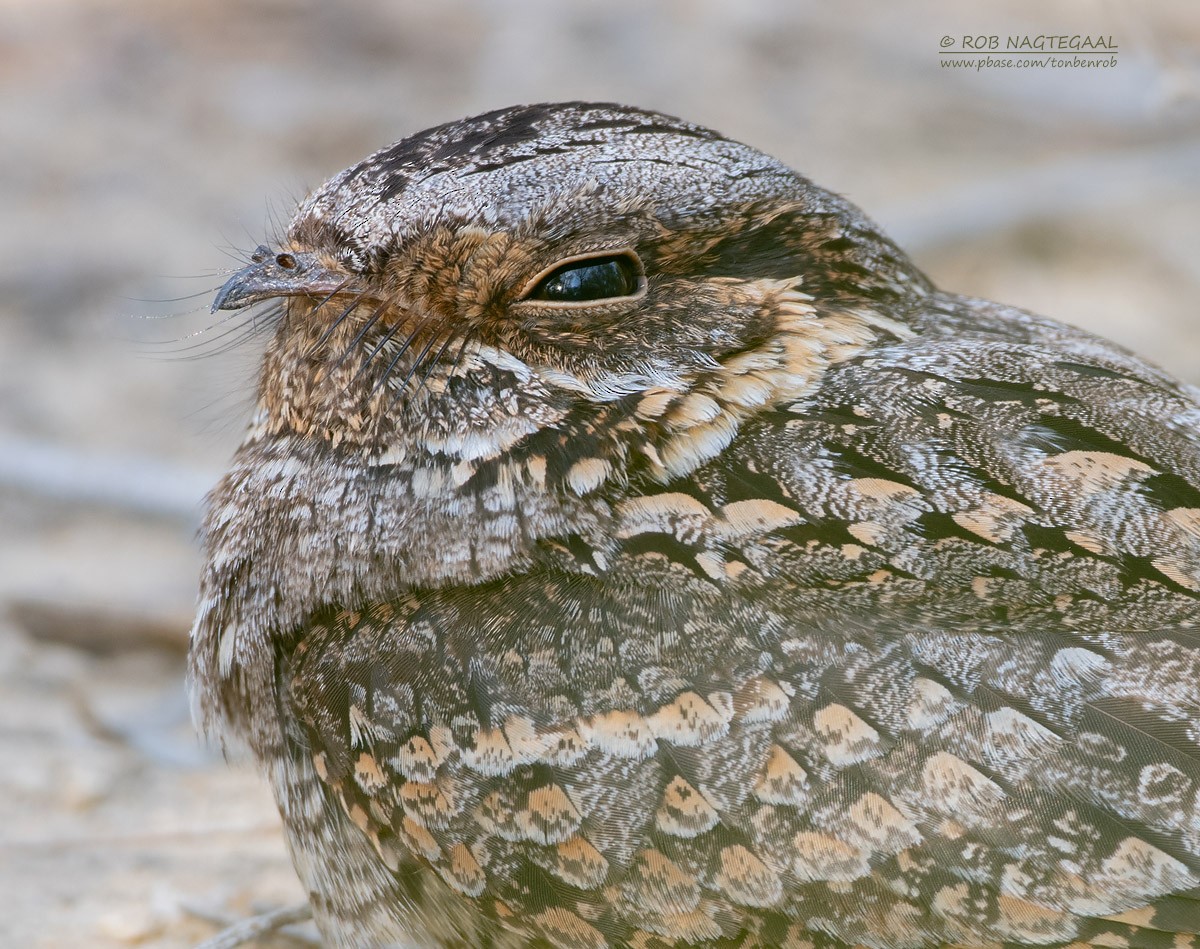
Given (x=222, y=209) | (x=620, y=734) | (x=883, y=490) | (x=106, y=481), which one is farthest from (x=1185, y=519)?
(x=222, y=209)

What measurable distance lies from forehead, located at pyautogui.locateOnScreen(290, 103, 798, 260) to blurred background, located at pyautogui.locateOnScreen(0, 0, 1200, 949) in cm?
49

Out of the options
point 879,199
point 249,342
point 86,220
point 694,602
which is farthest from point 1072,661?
point 86,220

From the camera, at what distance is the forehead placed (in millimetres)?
2016

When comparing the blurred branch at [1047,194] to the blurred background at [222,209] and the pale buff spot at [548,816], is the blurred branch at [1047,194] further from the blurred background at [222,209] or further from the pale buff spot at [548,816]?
the pale buff spot at [548,816]

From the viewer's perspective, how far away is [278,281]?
2174 mm

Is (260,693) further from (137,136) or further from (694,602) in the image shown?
(137,136)

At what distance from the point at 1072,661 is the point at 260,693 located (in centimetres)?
137

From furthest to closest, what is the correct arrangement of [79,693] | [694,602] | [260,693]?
[79,693]
[260,693]
[694,602]

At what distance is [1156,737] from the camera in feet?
5.65

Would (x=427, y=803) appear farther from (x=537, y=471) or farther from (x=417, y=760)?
(x=537, y=471)

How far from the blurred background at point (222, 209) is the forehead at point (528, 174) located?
1.60 ft

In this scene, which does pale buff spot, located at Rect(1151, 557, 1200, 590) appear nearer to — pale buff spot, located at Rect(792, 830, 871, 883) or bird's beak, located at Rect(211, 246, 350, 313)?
pale buff spot, located at Rect(792, 830, 871, 883)

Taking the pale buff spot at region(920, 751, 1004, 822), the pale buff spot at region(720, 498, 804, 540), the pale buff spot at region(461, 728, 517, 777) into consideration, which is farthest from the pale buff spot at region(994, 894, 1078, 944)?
the pale buff spot at region(461, 728, 517, 777)

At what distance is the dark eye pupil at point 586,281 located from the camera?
204 centimetres
